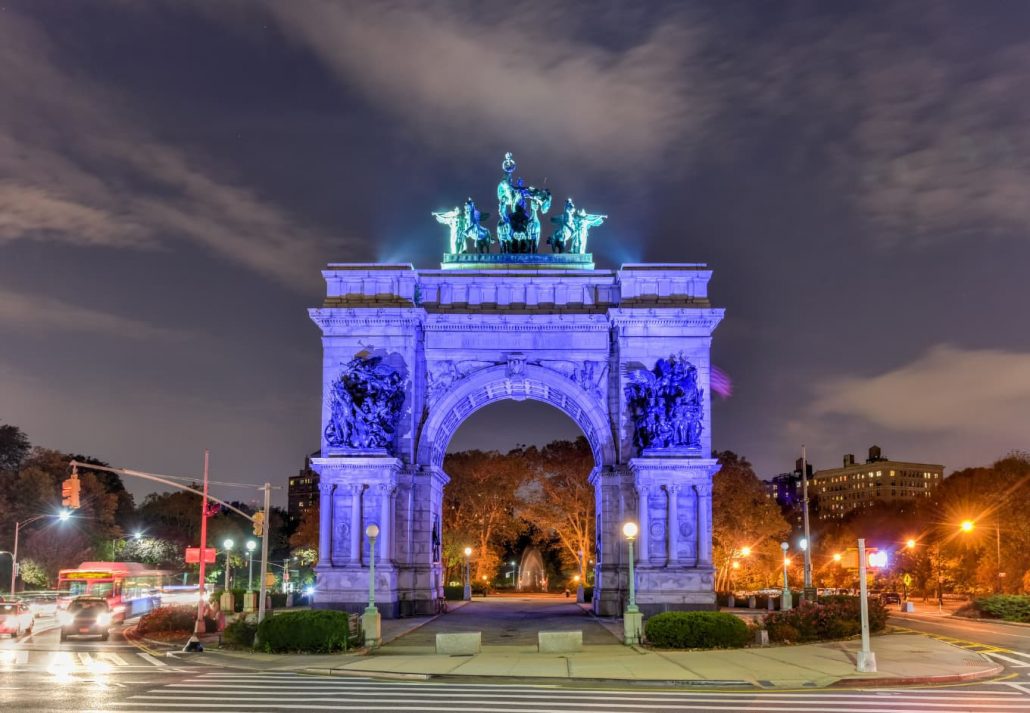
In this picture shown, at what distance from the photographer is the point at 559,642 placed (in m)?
29.9

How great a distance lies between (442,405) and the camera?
4866cm

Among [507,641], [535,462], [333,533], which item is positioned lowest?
[507,641]

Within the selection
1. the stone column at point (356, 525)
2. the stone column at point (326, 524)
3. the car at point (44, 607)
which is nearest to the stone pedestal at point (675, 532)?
the stone column at point (356, 525)

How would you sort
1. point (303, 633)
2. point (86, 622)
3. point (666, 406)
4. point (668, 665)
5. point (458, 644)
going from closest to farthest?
point (668, 665) → point (458, 644) → point (303, 633) → point (86, 622) → point (666, 406)

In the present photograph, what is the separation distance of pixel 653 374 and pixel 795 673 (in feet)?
76.8

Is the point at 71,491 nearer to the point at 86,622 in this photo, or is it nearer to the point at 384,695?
the point at 86,622

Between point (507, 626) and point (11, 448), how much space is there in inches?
2550

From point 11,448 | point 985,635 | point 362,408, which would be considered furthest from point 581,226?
point 11,448

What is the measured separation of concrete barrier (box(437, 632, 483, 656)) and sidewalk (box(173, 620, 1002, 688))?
0.91ft

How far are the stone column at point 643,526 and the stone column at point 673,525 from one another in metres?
0.87

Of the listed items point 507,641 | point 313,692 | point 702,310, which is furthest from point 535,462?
point 313,692

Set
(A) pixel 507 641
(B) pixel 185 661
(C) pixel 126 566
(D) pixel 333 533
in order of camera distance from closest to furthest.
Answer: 1. (B) pixel 185 661
2. (A) pixel 507 641
3. (D) pixel 333 533
4. (C) pixel 126 566

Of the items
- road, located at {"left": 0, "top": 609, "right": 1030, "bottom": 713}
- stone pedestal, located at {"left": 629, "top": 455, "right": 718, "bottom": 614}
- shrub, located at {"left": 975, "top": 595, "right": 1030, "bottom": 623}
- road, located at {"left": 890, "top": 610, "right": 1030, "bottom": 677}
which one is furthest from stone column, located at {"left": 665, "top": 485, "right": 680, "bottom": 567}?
road, located at {"left": 0, "top": 609, "right": 1030, "bottom": 713}

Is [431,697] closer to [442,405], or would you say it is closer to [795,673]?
[795,673]
